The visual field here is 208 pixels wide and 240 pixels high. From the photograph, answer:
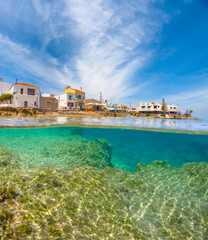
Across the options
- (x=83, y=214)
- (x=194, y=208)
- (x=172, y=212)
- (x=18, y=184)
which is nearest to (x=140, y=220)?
(x=172, y=212)

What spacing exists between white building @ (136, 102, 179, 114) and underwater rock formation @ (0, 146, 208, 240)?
50.6m

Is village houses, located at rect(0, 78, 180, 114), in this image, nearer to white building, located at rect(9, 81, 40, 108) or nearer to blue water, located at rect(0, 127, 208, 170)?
white building, located at rect(9, 81, 40, 108)

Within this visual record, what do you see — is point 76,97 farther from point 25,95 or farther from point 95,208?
point 95,208

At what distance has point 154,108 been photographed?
54.2m

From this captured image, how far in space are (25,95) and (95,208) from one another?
29.7m

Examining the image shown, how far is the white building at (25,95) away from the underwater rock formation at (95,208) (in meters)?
27.2

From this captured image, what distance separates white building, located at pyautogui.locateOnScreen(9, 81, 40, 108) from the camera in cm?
2671

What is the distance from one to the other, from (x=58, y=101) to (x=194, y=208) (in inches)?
1498

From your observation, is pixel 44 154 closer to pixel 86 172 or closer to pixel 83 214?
pixel 86 172

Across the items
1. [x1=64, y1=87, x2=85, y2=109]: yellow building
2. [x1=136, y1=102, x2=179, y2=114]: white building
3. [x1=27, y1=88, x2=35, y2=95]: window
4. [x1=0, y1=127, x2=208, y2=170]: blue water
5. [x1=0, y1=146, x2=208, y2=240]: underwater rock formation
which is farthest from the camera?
[x1=136, y1=102, x2=179, y2=114]: white building

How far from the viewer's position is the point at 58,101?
37.8 m

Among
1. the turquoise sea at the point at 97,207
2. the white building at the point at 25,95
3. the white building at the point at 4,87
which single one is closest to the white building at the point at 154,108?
the white building at the point at 25,95

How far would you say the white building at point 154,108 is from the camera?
5316cm

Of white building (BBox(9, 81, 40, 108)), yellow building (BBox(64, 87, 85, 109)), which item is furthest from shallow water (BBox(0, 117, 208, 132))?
yellow building (BBox(64, 87, 85, 109))
